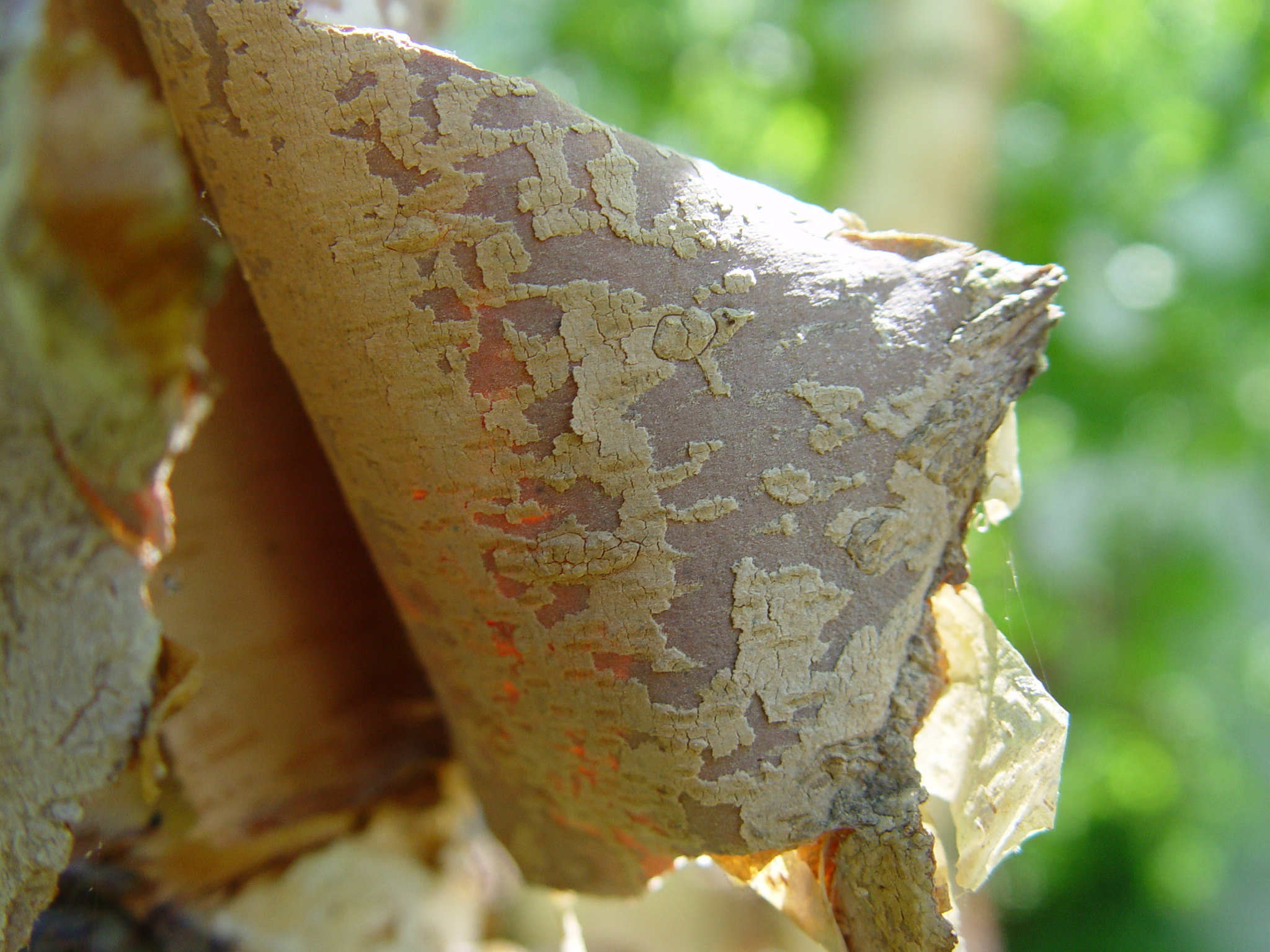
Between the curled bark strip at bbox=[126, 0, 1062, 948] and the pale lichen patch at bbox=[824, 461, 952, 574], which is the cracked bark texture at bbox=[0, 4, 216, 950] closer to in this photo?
the curled bark strip at bbox=[126, 0, 1062, 948]

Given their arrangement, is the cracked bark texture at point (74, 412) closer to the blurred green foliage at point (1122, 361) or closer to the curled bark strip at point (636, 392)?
the curled bark strip at point (636, 392)

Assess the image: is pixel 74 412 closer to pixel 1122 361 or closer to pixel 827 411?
pixel 827 411

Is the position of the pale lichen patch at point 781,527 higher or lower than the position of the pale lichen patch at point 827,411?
lower

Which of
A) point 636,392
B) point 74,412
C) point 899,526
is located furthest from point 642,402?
point 74,412

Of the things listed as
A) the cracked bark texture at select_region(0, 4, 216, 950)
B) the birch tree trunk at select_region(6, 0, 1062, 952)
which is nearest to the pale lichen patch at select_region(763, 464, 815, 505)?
the birch tree trunk at select_region(6, 0, 1062, 952)

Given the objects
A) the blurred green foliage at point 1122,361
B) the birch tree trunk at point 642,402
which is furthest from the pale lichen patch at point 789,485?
the blurred green foliage at point 1122,361
